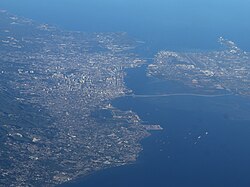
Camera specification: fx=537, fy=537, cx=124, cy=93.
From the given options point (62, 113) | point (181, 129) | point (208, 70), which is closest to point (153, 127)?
point (181, 129)

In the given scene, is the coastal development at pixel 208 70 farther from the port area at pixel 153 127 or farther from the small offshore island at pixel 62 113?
the port area at pixel 153 127

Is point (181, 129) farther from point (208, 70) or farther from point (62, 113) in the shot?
point (208, 70)

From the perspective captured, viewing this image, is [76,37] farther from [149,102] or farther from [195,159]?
[195,159]

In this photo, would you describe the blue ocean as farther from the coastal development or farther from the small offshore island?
the coastal development

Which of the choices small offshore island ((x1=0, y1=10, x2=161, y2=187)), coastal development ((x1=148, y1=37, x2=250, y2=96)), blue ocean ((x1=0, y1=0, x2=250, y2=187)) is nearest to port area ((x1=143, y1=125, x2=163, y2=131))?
small offshore island ((x1=0, y1=10, x2=161, y2=187))

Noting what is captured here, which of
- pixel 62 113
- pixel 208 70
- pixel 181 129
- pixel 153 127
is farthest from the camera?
pixel 208 70

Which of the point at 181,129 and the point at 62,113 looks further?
the point at 62,113

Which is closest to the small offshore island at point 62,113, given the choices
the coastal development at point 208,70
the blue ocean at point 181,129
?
the blue ocean at point 181,129
